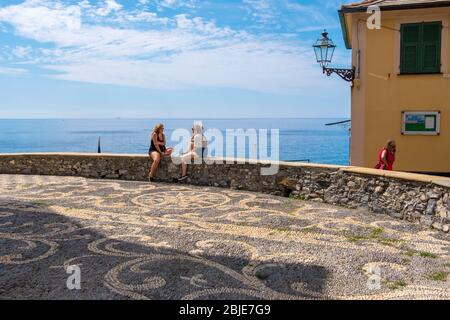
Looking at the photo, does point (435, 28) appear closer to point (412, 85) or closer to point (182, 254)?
point (412, 85)

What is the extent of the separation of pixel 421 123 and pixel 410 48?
2.20 meters

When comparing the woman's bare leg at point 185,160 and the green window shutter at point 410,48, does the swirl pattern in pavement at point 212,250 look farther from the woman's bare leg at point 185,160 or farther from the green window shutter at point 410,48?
the green window shutter at point 410,48

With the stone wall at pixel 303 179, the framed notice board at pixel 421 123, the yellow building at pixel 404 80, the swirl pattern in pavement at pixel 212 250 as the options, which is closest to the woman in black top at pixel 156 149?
the stone wall at pixel 303 179

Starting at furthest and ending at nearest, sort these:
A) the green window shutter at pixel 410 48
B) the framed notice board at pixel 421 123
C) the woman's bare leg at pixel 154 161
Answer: the framed notice board at pixel 421 123, the green window shutter at pixel 410 48, the woman's bare leg at pixel 154 161

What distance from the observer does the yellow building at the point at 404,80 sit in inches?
465

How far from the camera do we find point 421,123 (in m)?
12.4

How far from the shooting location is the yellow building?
11.8m

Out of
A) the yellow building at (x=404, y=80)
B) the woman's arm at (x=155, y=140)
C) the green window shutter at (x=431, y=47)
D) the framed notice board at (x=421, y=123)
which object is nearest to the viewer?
the woman's arm at (x=155, y=140)

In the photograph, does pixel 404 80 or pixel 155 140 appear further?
pixel 404 80

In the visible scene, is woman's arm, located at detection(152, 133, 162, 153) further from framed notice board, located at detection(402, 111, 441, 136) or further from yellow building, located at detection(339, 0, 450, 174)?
framed notice board, located at detection(402, 111, 441, 136)

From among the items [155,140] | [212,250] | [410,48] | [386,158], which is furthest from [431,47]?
[212,250]

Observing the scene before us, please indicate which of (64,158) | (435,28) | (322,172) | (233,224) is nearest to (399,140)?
(435,28)

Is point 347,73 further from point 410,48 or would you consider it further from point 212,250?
point 212,250
